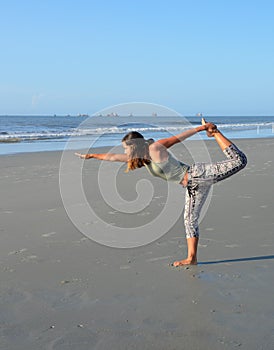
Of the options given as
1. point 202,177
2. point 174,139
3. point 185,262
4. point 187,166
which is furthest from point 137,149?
point 185,262

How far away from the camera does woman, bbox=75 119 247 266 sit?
16.4 ft

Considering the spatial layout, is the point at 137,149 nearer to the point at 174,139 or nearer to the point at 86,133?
the point at 174,139

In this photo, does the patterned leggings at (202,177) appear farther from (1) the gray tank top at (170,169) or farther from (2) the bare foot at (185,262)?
(2) the bare foot at (185,262)

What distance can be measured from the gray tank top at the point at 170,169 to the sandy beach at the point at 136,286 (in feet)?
3.37

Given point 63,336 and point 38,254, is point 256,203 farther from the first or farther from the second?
point 63,336

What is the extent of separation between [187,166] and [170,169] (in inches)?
10.4

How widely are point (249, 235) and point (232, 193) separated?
3.31m

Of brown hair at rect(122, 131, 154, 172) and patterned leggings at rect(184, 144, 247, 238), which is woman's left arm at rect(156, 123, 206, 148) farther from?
patterned leggings at rect(184, 144, 247, 238)

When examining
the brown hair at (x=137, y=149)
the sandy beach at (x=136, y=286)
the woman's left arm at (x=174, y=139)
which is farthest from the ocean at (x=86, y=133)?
the sandy beach at (x=136, y=286)

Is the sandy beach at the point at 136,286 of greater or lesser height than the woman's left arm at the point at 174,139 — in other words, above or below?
below

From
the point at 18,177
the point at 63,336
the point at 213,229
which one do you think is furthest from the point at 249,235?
the point at 18,177

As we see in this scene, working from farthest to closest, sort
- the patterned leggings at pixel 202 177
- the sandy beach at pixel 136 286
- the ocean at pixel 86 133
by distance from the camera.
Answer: the ocean at pixel 86 133 < the patterned leggings at pixel 202 177 < the sandy beach at pixel 136 286

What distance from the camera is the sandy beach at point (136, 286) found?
358 centimetres

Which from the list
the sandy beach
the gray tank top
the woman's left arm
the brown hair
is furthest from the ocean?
the sandy beach
